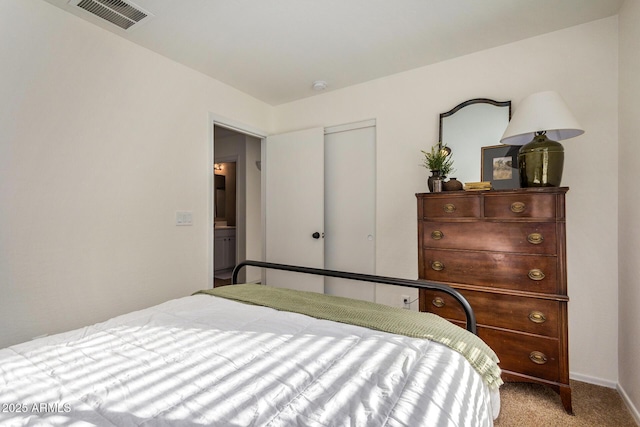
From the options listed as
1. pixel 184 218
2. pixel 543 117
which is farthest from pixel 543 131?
pixel 184 218

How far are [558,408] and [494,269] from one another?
882mm

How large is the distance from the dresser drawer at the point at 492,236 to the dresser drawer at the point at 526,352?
517 mm

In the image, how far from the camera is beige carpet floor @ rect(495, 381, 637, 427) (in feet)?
5.70

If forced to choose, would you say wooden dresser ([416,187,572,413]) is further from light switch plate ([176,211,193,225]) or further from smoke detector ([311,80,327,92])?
light switch plate ([176,211,193,225])

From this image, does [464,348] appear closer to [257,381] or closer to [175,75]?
[257,381]

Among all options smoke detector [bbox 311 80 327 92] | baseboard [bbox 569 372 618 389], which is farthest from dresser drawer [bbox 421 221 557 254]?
smoke detector [bbox 311 80 327 92]

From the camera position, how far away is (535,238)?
183cm

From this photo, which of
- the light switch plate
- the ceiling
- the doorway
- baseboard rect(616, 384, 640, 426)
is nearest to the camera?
baseboard rect(616, 384, 640, 426)

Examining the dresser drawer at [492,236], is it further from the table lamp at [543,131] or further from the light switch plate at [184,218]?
the light switch plate at [184,218]

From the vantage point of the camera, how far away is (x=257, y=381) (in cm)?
87

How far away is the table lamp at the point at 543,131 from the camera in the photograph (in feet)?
5.94

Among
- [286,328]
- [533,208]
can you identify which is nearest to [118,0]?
[286,328]

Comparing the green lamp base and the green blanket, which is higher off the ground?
the green lamp base

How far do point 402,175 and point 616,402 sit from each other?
6.81 ft
